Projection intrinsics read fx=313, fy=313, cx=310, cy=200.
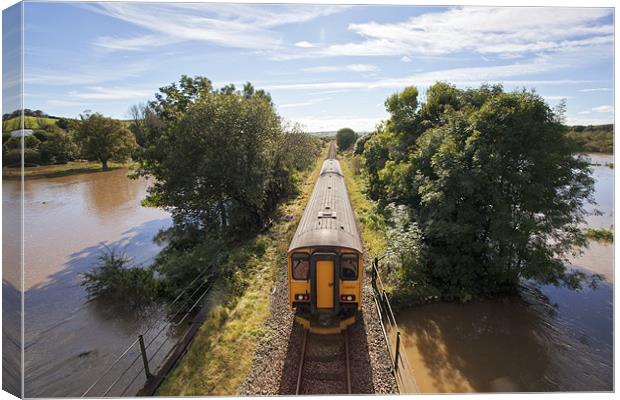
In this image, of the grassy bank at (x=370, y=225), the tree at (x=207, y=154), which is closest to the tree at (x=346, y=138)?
the grassy bank at (x=370, y=225)

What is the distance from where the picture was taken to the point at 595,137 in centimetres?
741

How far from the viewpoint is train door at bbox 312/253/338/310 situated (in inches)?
310

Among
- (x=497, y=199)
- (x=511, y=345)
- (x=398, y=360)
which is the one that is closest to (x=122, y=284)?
(x=398, y=360)

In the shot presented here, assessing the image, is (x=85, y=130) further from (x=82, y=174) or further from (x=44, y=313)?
(x=44, y=313)

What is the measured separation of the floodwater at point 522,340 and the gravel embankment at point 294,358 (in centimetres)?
114

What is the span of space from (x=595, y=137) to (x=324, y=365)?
8427mm

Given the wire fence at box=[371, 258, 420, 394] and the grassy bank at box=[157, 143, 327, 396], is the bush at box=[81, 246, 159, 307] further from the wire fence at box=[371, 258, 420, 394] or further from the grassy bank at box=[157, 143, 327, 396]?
the wire fence at box=[371, 258, 420, 394]

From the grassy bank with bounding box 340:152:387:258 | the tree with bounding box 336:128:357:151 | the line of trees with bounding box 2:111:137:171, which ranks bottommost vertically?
the grassy bank with bounding box 340:152:387:258

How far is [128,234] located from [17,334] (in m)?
16.3

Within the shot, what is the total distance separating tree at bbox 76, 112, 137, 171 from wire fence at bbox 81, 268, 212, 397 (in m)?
37.8

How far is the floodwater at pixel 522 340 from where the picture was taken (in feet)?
26.2

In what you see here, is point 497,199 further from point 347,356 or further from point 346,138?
point 346,138

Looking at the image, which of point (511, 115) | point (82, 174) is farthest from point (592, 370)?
point (82, 174)

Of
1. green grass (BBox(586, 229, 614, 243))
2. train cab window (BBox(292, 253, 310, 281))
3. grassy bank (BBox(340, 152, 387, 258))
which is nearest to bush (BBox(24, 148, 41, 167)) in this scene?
train cab window (BBox(292, 253, 310, 281))
